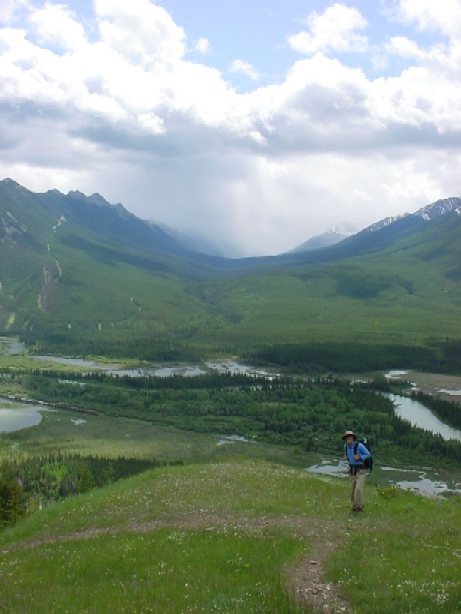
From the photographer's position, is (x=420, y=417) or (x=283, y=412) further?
(x=283, y=412)

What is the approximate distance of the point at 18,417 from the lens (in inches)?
6314

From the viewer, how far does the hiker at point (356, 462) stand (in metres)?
32.7

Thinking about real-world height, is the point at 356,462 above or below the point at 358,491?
above

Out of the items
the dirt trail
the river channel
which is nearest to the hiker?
the dirt trail

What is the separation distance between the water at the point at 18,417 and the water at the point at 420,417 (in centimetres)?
9063

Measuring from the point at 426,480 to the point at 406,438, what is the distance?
85.2 ft

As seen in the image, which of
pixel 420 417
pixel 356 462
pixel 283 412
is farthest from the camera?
pixel 283 412

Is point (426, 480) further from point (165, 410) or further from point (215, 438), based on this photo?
point (165, 410)

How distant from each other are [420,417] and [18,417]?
101933 mm

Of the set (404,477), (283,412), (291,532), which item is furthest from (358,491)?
(283,412)

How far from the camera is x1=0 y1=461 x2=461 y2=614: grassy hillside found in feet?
62.6

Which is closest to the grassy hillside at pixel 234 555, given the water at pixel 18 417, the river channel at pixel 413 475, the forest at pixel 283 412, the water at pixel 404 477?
the river channel at pixel 413 475

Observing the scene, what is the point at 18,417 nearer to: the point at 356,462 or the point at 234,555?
the point at 356,462

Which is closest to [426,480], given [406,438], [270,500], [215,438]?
[406,438]
